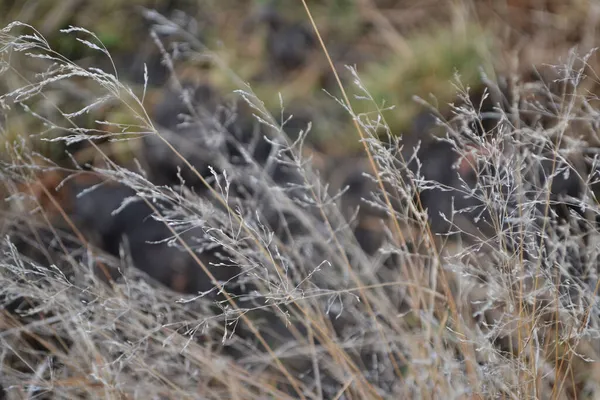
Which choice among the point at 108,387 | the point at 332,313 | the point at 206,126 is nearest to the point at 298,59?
the point at 206,126

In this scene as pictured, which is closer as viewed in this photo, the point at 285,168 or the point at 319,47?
the point at 285,168

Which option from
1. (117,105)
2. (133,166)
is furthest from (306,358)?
(117,105)

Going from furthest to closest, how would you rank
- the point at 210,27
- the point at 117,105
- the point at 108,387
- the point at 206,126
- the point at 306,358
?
the point at 210,27
the point at 117,105
the point at 206,126
the point at 306,358
the point at 108,387

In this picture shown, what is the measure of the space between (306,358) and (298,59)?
4.75 ft

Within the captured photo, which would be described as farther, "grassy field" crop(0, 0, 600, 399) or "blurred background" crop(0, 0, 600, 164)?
"blurred background" crop(0, 0, 600, 164)

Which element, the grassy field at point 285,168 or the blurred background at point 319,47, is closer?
the grassy field at point 285,168

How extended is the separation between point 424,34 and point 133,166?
138 cm

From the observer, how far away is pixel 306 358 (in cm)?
208

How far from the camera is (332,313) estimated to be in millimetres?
2131

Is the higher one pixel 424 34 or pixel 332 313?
pixel 424 34

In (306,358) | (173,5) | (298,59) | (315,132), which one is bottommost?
(306,358)

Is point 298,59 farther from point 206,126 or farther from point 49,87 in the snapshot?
point 49,87

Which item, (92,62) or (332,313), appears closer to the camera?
(332,313)

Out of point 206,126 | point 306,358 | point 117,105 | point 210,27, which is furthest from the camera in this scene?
point 210,27
